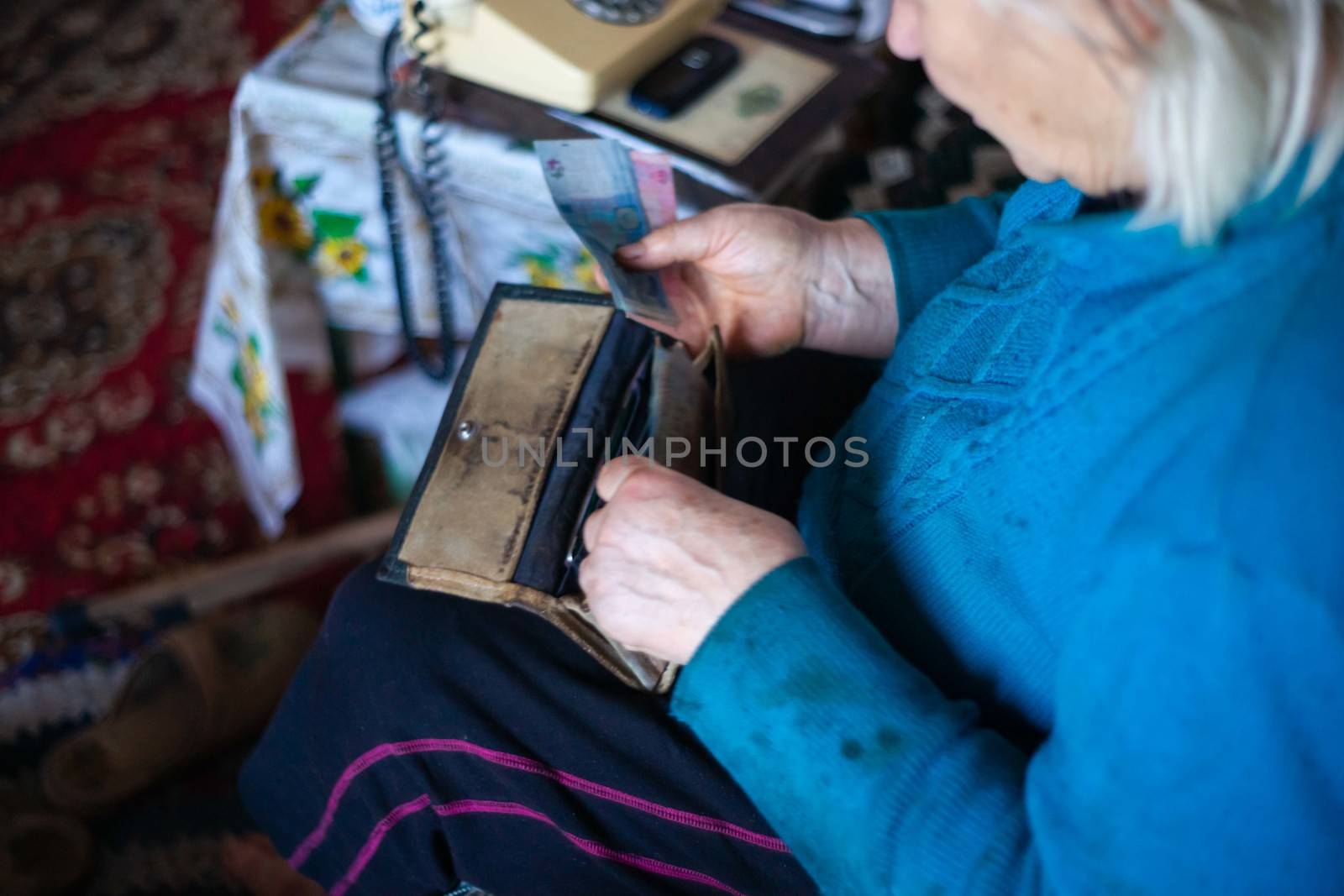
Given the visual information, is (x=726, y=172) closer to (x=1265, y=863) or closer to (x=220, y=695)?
(x=1265, y=863)

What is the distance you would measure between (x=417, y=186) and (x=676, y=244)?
0.36 m

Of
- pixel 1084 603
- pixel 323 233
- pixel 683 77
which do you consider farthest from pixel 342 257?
pixel 1084 603

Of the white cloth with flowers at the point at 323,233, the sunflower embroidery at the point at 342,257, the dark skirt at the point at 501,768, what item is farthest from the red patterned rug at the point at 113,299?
the dark skirt at the point at 501,768

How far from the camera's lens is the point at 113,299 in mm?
1804

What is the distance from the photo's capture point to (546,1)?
3.60 ft

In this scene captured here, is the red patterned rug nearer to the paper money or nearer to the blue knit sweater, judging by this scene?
the paper money

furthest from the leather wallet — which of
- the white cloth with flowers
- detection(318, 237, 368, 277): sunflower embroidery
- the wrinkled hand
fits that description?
the wrinkled hand

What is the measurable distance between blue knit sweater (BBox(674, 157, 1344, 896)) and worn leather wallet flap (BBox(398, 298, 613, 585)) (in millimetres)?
212

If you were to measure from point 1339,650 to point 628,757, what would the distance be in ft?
1.58

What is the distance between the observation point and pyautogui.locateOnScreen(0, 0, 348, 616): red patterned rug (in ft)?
5.09

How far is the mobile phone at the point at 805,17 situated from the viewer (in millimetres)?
1198

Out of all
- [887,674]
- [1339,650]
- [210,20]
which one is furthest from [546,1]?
[210,20]

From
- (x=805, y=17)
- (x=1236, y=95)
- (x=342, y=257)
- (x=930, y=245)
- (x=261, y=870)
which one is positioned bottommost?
(x=261, y=870)

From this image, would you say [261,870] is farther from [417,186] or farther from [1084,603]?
[1084,603]
